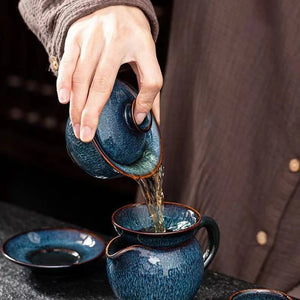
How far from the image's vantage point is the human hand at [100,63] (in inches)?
40.6

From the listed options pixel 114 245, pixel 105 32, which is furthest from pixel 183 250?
pixel 105 32

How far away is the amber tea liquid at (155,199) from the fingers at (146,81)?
0.43ft

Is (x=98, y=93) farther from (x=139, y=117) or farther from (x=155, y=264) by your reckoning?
(x=155, y=264)

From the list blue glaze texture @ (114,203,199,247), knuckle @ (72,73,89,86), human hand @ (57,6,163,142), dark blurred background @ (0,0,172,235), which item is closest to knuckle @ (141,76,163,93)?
human hand @ (57,6,163,142)

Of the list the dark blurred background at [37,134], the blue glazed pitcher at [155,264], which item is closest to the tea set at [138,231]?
the blue glazed pitcher at [155,264]

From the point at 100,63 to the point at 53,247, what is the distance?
482mm

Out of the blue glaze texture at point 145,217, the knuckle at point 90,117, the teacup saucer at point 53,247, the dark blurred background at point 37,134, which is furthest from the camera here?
the dark blurred background at point 37,134

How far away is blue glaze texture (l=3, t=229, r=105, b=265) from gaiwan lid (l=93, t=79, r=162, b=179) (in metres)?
0.25

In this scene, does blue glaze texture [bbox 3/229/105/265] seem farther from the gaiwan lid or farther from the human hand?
the human hand

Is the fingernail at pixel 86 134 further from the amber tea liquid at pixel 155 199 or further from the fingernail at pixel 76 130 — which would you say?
the amber tea liquid at pixel 155 199

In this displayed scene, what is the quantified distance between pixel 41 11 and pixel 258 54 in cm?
54

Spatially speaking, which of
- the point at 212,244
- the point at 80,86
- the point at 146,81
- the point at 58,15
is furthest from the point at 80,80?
the point at 212,244

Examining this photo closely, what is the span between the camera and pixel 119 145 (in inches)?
42.8

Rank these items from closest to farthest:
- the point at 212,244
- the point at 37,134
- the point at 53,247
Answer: the point at 212,244, the point at 53,247, the point at 37,134
